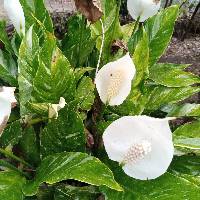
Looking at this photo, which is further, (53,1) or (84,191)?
(53,1)

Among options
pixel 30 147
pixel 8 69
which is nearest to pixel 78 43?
pixel 8 69

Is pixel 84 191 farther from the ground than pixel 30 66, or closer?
closer

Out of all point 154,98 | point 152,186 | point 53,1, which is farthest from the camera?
point 53,1

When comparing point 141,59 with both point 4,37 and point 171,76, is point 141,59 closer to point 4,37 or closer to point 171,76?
point 171,76

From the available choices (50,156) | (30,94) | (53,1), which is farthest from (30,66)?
(53,1)

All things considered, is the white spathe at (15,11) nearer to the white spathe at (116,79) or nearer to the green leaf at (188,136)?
the white spathe at (116,79)

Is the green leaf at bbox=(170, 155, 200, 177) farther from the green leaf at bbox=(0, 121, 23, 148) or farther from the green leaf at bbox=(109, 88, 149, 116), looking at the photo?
the green leaf at bbox=(0, 121, 23, 148)

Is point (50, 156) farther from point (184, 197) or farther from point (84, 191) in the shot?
point (184, 197)
